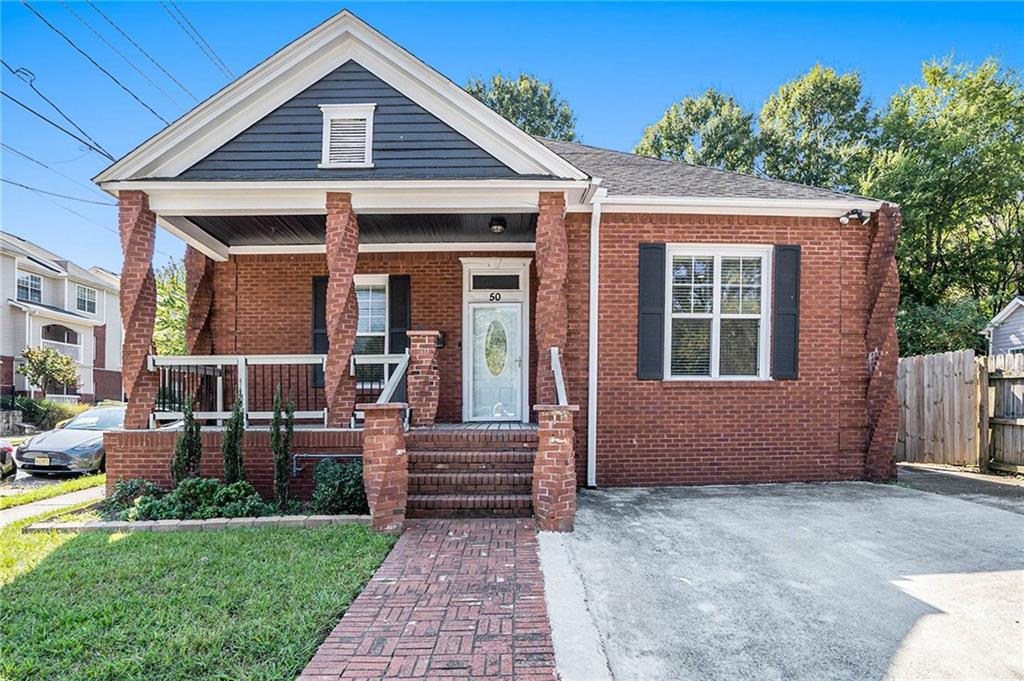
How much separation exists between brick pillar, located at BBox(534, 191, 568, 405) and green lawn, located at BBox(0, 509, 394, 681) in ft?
9.65

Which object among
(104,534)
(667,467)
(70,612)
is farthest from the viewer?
(667,467)

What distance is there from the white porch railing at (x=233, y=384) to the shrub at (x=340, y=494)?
3.71 ft

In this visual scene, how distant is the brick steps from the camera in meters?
5.71

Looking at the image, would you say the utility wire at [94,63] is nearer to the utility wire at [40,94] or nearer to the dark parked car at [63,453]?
the utility wire at [40,94]

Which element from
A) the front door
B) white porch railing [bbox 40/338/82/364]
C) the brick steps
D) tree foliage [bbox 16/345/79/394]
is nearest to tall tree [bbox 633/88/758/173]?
the front door

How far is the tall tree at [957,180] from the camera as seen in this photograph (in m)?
16.6

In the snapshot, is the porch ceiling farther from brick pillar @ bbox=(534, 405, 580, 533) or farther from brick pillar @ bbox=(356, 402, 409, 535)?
brick pillar @ bbox=(534, 405, 580, 533)

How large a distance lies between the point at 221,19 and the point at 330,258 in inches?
367

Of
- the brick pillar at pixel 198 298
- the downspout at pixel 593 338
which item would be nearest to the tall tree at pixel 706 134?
the downspout at pixel 593 338

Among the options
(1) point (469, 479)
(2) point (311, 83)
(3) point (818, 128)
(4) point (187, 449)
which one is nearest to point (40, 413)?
(4) point (187, 449)

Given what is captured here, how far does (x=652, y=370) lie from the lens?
24.5 feet

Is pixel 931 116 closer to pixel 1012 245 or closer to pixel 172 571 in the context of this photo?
pixel 1012 245

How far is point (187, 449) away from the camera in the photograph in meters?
6.17

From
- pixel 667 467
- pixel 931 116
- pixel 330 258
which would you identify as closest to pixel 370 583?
pixel 330 258
